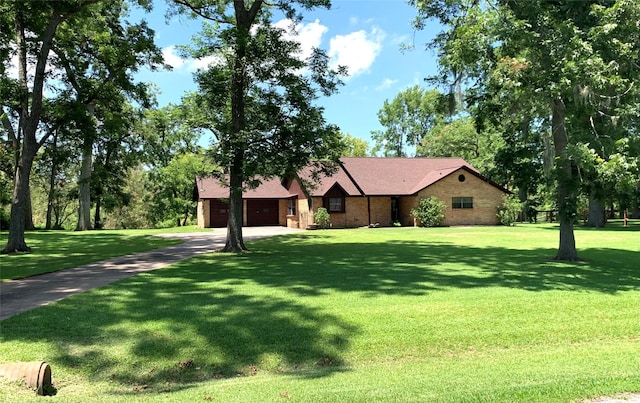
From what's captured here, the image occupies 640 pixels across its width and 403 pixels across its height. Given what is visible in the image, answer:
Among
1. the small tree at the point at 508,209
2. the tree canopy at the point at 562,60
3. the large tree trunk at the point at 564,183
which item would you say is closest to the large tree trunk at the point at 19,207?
the tree canopy at the point at 562,60

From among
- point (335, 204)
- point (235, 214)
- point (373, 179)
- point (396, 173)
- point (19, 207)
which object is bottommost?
point (235, 214)

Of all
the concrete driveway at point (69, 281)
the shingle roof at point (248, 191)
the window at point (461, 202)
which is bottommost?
the concrete driveway at point (69, 281)

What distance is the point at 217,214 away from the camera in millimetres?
36781

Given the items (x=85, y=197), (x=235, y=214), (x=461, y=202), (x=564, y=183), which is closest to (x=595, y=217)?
(x=461, y=202)

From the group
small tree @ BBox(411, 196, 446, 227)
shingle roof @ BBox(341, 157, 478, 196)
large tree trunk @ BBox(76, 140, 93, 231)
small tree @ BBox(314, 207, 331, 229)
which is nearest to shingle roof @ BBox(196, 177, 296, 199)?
small tree @ BBox(314, 207, 331, 229)

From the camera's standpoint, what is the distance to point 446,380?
4.83 meters

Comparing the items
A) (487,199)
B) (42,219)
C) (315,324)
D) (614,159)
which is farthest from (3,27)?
(42,219)

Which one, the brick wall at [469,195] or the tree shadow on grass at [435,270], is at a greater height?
the brick wall at [469,195]

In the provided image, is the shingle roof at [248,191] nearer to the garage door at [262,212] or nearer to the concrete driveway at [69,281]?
the garage door at [262,212]

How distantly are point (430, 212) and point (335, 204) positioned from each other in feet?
22.7

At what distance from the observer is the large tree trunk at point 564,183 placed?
39.2 feet

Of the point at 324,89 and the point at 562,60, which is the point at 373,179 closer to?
the point at 324,89

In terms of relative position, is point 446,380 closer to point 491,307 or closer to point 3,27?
point 491,307

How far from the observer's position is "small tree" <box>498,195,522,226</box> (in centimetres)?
3372
